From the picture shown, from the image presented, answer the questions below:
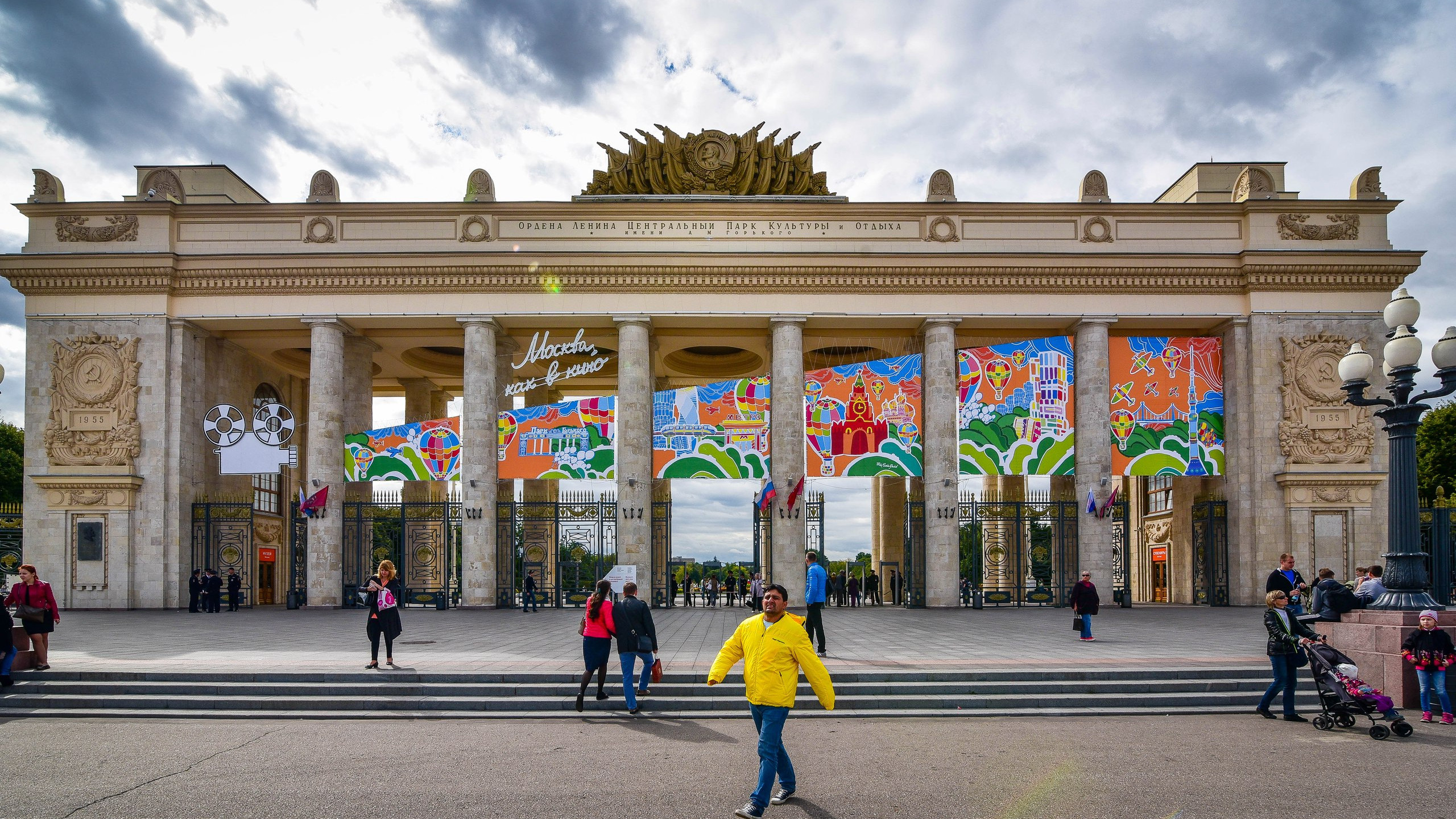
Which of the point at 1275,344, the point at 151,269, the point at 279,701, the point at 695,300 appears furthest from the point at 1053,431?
the point at 151,269

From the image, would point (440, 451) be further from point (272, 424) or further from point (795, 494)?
point (795, 494)

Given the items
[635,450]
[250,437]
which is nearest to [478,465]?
[635,450]

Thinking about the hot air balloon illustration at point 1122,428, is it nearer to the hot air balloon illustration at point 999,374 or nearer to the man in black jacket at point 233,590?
the hot air balloon illustration at point 999,374

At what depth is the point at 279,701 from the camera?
11953 millimetres

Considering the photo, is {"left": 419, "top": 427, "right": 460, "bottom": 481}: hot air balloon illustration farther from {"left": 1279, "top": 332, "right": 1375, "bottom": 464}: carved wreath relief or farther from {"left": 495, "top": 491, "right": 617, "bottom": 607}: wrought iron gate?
{"left": 1279, "top": 332, "right": 1375, "bottom": 464}: carved wreath relief

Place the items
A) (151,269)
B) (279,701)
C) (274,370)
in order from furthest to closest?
(274,370), (151,269), (279,701)

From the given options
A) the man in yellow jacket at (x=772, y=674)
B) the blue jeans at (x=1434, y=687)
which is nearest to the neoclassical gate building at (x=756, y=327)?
the blue jeans at (x=1434, y=687)

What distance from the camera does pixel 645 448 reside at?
28578 millimetres

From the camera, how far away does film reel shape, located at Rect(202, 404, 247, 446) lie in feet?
95.3

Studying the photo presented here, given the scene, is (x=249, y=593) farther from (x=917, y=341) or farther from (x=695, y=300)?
(x=917, y=341)

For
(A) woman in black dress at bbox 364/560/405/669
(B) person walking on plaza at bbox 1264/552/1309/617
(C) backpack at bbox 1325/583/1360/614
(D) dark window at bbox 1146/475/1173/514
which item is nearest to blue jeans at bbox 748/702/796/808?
(B) person walking on plaza at bbox 1264/552/1309/617

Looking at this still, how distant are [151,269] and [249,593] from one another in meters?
9.62

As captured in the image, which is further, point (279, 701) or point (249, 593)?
point (249, 593)

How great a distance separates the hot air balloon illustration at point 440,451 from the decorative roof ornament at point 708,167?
8079 mm
